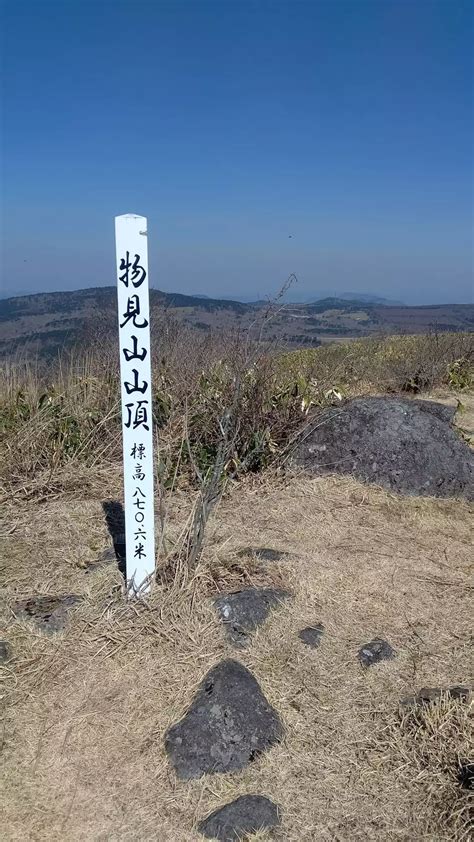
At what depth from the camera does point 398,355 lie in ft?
30.3

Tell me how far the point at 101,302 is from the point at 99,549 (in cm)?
→ 327

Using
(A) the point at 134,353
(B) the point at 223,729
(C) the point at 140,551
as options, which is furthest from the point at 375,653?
(A) the point at 134,353

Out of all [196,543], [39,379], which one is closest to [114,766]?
[196,543]

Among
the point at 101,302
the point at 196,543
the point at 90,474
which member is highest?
the point at 101,302

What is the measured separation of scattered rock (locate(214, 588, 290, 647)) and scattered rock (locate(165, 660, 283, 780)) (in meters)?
0.35

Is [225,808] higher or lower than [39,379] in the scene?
lower

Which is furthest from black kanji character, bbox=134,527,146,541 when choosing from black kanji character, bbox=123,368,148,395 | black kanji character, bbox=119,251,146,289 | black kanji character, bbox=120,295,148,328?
black kanji character, bbox=119,251,146,289

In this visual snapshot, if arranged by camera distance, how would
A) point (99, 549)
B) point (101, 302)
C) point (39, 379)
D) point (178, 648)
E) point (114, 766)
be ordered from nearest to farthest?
point (114, 766)
point (178, 648)
point (99, 549)
point (39, 379)
point (101, 302)

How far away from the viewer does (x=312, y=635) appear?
2748 millimetres

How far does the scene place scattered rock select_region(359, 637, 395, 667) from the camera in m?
2.61

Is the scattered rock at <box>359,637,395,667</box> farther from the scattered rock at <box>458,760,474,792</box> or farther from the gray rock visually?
the gray rock

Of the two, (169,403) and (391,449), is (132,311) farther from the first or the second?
(391,449)

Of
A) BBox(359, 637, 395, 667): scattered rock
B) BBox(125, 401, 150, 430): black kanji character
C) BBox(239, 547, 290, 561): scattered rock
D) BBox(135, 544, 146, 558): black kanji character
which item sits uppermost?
BBox(125, 401, 150, 430): black kanji character

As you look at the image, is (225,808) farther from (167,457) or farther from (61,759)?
(167,457)
